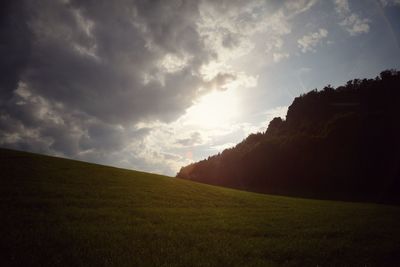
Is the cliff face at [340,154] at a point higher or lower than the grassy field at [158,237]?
higher

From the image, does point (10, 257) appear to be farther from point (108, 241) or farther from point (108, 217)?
point (108, 217)

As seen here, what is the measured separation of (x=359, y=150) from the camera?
2842 inches

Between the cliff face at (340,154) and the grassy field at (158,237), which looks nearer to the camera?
the grassy field at (158,237)

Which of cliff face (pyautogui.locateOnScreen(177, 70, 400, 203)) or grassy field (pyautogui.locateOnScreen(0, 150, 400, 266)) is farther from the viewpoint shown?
cliff face (pyautogui.locateOnScreen(177, 70, 400, 203))

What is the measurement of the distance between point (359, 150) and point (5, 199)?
8353 centimetres

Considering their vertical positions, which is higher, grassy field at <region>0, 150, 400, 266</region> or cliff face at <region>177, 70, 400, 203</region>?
cliff face at <region>177, 70, 400, 203</region>

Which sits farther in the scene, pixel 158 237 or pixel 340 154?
pixel 340 154

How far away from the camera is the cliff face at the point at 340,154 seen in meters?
67.6

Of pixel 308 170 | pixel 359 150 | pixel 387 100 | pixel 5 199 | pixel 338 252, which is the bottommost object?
pixel 338 252

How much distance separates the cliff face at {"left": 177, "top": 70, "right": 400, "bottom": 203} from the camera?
67.6 metres

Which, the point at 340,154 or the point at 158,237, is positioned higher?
the point at 340,154

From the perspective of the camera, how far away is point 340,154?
7512 centimetres

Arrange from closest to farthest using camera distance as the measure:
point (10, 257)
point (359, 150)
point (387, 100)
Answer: point (10, 257) < point (359, 150) < point (387, 100)

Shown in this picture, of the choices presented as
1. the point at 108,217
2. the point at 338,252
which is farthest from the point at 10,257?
the point at 338,252
